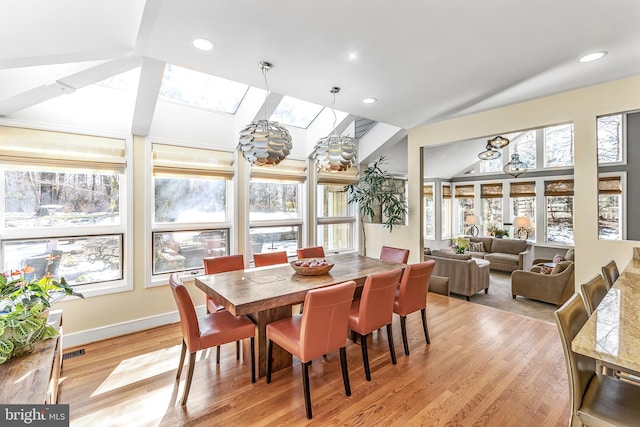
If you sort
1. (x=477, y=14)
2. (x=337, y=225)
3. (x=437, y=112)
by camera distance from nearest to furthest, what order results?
(x=477, y=14)
(x=437, y=112)
(x=337, y=225)

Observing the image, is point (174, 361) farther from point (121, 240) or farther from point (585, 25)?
point (585, 25)

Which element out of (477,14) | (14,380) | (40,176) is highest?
(477,14)

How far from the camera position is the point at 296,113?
15.3 ft

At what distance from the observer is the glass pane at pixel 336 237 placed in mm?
5371

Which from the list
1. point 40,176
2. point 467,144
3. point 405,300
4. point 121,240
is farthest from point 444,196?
point 40,176

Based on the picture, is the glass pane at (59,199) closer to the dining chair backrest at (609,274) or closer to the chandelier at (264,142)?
the chandelier at (264,142)

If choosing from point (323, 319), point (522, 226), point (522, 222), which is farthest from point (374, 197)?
point (522, 226)

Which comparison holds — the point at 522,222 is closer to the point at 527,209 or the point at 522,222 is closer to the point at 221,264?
the point at 527,209

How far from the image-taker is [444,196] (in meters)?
9.31

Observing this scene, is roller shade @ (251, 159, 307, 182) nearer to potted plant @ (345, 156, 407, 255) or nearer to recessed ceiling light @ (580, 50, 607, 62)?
potted plant @ (345, 156, 407, 255)

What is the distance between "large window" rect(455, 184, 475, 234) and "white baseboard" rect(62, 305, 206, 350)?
850cm

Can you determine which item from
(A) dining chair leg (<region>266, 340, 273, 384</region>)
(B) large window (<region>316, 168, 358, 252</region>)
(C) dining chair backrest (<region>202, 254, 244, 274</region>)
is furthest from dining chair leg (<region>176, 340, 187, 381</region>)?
(B) large window (<region>316, 168, 358, 252</region>)

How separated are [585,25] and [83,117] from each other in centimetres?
448

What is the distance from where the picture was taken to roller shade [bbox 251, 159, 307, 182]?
14.2 ft
